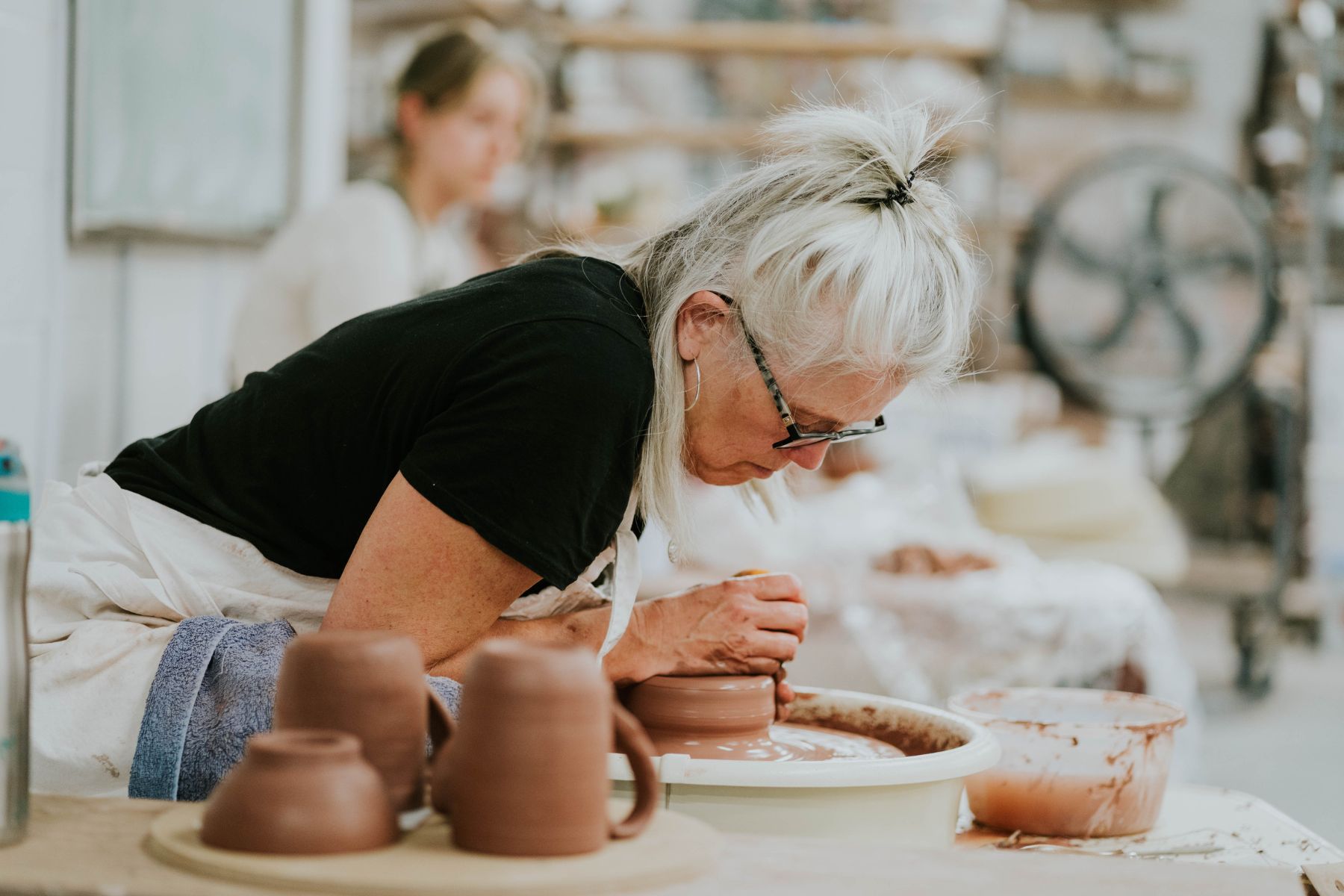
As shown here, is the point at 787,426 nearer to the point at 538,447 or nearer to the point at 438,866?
the point at 538,447

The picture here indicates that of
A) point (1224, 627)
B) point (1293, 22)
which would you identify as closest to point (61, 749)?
point (1224, 627)

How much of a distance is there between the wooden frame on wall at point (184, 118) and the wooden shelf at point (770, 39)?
2621mm

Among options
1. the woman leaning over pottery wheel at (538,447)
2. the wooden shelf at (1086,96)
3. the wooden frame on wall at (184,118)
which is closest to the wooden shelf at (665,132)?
the wooden shelf at (1086,96)

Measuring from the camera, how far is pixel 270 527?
1320 mm

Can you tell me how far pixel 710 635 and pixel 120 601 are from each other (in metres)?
0.56

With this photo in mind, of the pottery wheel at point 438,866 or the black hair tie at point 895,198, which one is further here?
the black hair tie at point 895,198

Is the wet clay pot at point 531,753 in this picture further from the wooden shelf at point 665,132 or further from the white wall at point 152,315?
the wooden shelf at point 665,132

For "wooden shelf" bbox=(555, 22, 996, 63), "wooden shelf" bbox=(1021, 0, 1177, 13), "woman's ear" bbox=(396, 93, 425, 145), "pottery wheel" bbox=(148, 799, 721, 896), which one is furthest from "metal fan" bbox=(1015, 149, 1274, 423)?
"pottery wheel" bbox=(148, 799, 721, 896)

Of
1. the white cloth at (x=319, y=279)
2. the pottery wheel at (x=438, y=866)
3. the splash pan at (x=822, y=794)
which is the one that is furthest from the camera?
the white cloth at (x=319, y=279)

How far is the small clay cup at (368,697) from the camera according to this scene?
2.77 feet

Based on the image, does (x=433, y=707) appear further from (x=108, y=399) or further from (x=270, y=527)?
(x=108, y=399)

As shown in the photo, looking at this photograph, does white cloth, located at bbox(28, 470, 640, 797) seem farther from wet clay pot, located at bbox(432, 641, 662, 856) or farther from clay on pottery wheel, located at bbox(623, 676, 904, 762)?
wet clay pot, located at bbox(432, 641, 662, 856)

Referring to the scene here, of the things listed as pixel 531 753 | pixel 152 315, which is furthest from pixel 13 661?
pixel 152 315

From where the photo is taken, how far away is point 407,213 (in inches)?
112
